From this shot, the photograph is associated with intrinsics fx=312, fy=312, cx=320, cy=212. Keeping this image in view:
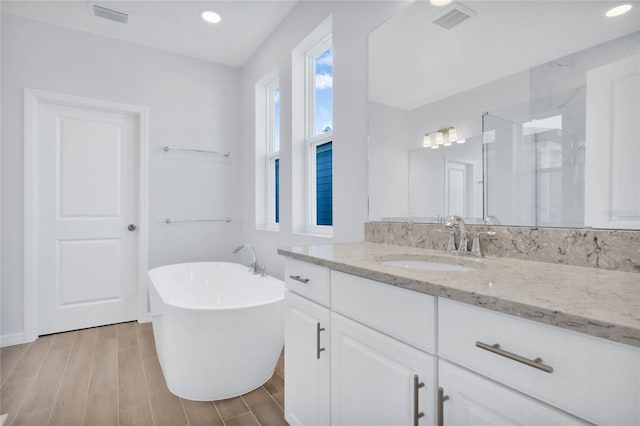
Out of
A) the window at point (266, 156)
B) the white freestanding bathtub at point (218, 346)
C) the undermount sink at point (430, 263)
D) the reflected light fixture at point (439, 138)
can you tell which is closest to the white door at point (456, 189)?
the reflected light fixture at point (439, 138)

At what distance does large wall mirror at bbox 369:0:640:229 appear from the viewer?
912 mm

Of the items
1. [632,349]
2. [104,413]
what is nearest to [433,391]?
[632,349]

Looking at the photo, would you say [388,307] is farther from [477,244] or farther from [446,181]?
[446,181]

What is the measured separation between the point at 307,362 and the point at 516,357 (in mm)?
857

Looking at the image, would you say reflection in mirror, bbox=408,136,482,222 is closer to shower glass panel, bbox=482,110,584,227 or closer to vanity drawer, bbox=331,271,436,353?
shower glass panel, bbox=482,110,584,227

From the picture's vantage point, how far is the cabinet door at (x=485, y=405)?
58 cm

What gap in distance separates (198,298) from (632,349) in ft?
9.51

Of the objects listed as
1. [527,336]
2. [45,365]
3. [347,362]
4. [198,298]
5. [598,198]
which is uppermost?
[598,198]

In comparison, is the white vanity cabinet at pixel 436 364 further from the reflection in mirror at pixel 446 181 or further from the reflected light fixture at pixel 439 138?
the reflected light fixture at pixel 439 138

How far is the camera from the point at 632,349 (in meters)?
0.48

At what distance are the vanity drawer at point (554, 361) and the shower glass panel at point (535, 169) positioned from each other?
59cm

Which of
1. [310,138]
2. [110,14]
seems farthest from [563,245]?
A: [110,14]

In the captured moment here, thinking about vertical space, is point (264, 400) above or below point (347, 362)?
below

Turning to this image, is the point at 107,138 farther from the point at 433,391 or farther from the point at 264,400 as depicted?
the point at 433,391
